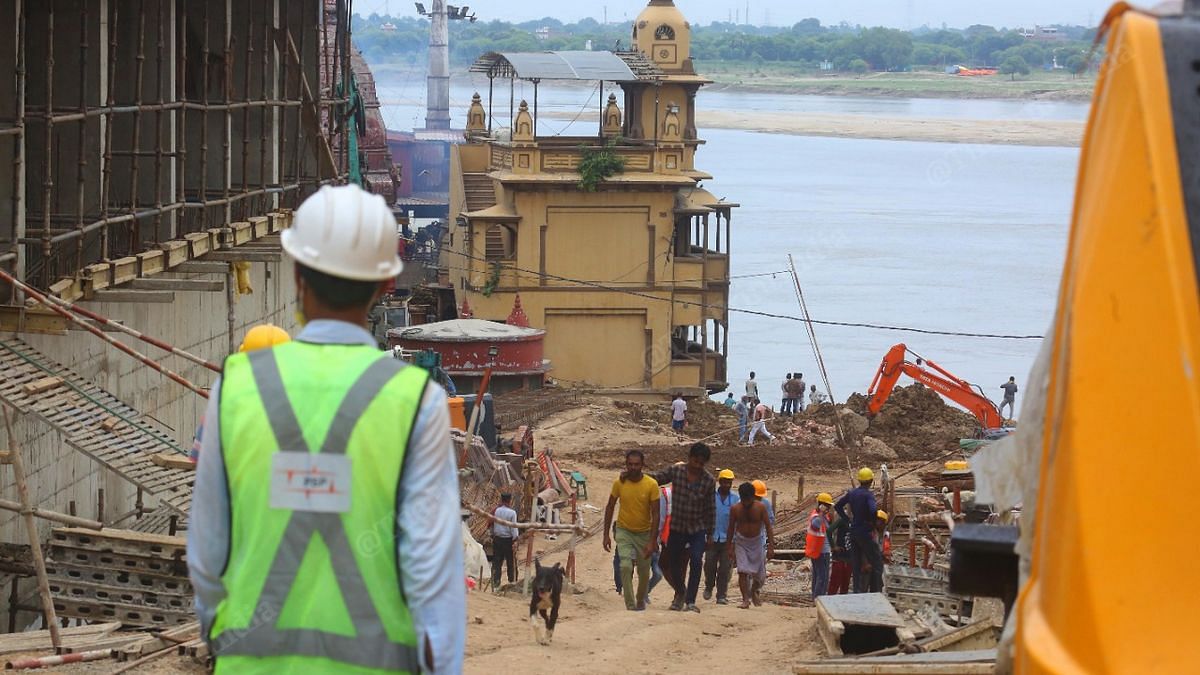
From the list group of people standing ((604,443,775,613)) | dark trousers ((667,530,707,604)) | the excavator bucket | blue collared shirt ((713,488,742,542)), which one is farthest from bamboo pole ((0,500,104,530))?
the excavator bucket

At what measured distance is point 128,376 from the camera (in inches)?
619

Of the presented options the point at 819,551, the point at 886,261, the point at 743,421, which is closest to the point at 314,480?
the point at 819,551

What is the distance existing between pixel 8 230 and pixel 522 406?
71.8 ft

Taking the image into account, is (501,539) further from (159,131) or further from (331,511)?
(331,511)

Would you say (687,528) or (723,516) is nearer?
(687,528)

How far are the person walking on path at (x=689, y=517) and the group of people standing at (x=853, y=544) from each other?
1.06m

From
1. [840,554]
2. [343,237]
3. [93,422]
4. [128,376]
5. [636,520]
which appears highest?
[343,237]

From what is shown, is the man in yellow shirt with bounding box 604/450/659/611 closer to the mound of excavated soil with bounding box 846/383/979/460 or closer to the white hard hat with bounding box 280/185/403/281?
the white hard hat with bounding box 280/185/403/281

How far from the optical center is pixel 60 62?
1535cm

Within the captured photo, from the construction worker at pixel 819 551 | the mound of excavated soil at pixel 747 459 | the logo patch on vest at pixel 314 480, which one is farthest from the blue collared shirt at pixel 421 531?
the mound of excavated soil at pixel 747 459

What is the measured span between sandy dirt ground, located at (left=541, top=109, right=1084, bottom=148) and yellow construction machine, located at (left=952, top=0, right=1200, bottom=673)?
13979 cm

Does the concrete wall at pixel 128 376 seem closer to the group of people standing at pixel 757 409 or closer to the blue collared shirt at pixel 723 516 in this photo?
the blue collared shirt at pixel 723 516

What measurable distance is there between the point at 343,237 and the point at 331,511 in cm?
52

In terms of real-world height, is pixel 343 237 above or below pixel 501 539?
above
